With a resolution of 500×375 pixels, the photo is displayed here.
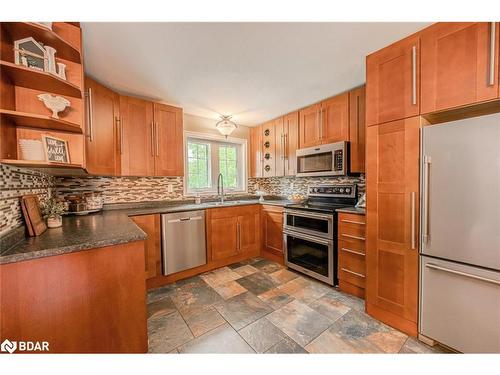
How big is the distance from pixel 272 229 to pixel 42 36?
2820mm

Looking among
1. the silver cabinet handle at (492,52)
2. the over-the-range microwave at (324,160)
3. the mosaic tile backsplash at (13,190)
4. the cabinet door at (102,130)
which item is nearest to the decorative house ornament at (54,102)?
the mosaic tile backsplash at (13,190)

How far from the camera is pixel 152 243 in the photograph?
7.32 ft

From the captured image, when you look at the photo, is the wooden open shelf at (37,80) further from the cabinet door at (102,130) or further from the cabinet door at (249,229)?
the cabinet door at (249,229)

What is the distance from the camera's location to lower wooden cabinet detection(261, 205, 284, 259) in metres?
2.82

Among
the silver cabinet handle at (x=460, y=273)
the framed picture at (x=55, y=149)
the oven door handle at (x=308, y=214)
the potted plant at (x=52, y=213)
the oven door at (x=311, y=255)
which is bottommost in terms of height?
the oven door at (x=311, y=255)

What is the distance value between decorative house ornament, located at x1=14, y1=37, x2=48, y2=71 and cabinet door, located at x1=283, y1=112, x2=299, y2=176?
2587mm

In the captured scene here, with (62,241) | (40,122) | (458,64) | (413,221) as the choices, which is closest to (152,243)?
(62,241)

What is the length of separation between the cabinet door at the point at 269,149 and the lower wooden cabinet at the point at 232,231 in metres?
0.68

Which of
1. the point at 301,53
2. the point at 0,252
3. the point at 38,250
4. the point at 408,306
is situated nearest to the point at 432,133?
the point at 301,53

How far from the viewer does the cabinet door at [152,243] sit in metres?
2.18

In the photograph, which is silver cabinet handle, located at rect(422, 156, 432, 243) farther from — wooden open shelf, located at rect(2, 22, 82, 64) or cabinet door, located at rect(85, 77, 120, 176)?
cabinet door, located at rect(85, 77, 120, 176)

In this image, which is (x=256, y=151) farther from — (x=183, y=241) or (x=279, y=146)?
(x=183, y=241)

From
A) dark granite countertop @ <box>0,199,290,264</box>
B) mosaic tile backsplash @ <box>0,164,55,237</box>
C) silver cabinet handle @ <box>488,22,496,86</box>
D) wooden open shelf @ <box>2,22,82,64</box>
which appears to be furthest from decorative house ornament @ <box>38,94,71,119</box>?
silver cabinet handle @ <box>488,22,496,86</box>
